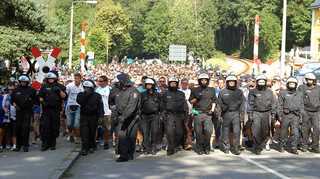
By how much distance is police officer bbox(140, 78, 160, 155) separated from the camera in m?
16.8

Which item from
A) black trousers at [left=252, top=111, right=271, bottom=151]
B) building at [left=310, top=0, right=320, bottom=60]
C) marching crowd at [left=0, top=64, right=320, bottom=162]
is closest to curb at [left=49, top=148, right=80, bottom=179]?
marching crowd at [left=0, top=64, right=320, bottom=162]

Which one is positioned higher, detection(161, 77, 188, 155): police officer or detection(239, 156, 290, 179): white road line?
detection(161, 77, 188, 155): police officer

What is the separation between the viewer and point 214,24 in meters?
129

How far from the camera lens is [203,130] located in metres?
17.1

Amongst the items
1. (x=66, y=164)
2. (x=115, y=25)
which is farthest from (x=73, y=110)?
(x=115, y=25)

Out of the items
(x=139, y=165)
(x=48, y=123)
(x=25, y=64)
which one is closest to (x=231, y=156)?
(x=139, y=165)

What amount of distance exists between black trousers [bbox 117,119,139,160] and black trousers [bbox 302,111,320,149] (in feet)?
14.9

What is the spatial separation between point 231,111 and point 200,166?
306 cm

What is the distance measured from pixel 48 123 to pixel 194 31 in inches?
2786

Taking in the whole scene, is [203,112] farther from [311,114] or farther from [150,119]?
[311,114]

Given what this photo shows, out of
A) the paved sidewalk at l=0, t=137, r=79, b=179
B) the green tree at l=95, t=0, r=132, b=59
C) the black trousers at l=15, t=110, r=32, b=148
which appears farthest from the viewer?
the green tree at l=95, t=0, r=132, b=59

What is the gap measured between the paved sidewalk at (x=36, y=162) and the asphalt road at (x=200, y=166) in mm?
289

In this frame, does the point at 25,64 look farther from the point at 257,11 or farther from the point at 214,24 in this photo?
the point at 214,24

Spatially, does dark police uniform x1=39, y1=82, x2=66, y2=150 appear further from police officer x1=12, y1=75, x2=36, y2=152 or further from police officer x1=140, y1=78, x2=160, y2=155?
police officer x1=140, y1=78, x2=160, y2=155
